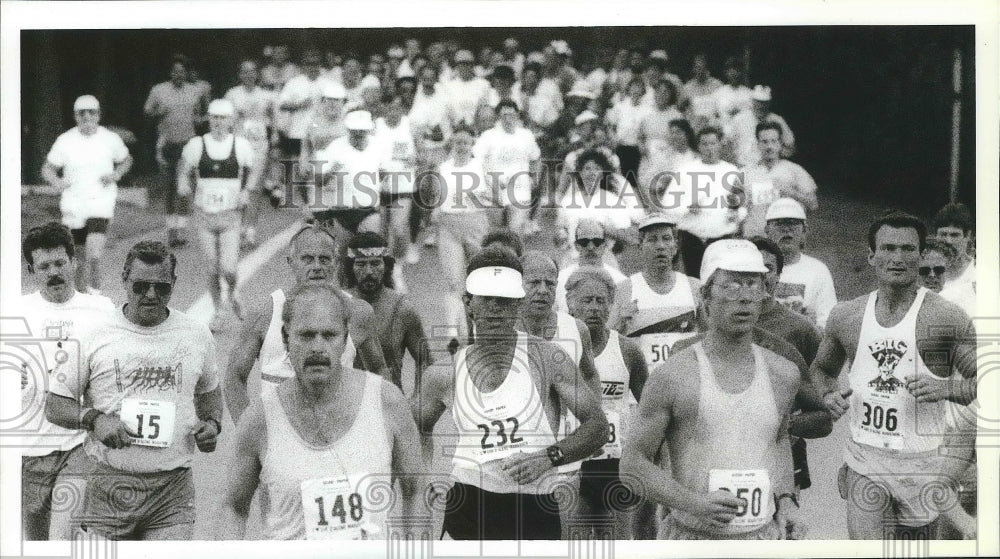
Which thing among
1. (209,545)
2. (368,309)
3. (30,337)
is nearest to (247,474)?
(209,545)

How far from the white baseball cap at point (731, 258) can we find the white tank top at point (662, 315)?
0.46 ft

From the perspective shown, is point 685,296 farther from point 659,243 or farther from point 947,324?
point 947,324

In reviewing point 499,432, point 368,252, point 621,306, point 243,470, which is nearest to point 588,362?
point 621,306

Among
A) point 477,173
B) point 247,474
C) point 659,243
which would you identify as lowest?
point 247,474

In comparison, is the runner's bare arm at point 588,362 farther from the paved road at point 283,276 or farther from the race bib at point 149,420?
the race bib at point 149,420

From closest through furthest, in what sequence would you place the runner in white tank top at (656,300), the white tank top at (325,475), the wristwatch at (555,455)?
the white tank top at (325,475)
the wristwatch at (555,455)
the runner in white tank top at (656,300)

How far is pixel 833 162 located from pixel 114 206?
Answer: 160 inches

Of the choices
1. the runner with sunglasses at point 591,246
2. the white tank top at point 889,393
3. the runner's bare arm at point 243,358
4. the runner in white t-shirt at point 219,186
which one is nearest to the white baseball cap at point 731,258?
the runner with sunglasses at point 591,246

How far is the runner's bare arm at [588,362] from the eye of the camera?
595 cm

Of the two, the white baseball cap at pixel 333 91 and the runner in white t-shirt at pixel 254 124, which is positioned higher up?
the white baseball cap at pixel 333 91

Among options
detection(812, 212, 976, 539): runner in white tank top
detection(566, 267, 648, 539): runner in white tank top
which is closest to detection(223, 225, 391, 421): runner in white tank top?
detection(566, 267, 648, 539): runner in white tank top

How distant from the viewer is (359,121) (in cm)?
608

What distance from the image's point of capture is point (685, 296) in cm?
603

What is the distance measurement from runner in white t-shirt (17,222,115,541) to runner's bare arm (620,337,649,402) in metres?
2.89
